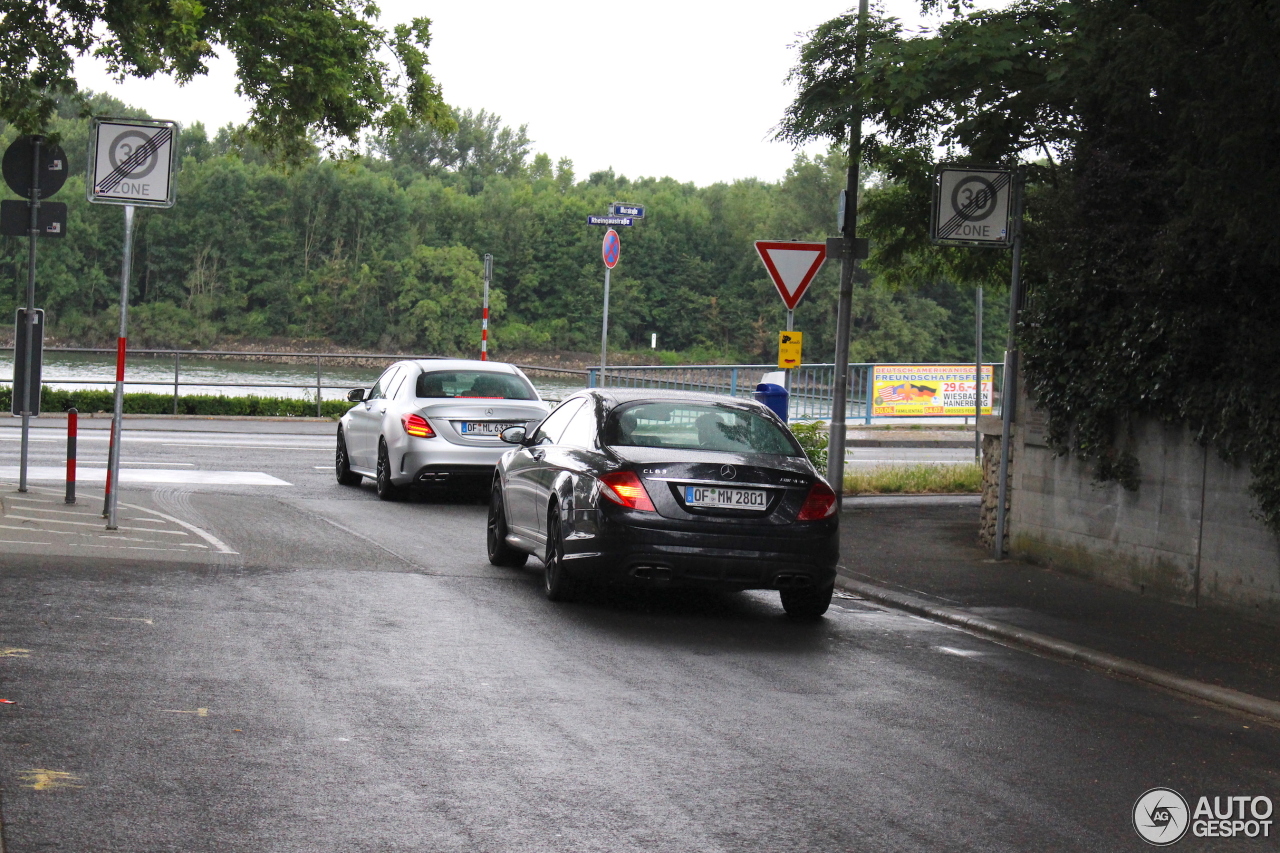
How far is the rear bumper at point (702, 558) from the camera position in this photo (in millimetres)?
9523

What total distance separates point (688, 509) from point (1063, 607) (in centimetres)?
294

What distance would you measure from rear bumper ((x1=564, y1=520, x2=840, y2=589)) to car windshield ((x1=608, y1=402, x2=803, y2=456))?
744 millimetres

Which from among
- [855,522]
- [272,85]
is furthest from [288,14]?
[855,522]

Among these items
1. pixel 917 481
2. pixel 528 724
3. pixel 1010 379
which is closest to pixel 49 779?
pixel 528 724

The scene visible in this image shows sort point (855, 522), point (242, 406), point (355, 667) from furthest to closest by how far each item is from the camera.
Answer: point (242, 406) → point (855, 522) → point (355, 667)

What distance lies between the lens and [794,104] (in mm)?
14367

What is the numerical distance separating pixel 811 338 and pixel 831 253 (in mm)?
85618

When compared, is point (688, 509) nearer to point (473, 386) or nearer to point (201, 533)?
point (201, 533)

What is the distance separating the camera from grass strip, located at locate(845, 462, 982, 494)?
18.7 meters

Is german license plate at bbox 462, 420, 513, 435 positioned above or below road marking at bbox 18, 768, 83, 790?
above

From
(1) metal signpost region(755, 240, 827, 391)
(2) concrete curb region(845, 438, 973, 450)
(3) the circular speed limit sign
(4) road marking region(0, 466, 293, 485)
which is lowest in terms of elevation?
(4) road marking region(0, 466, 293, 485)

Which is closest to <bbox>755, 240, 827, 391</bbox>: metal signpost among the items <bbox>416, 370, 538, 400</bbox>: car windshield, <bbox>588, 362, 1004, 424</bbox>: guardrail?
<bbox>416, 370, 538, 400</bbox>: car windshield

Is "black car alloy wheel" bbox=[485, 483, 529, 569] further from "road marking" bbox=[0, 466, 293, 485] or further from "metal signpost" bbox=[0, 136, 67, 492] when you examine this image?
"road marking" bbox=[0, 466, 293, 485]

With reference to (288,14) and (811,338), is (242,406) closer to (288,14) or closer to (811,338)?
(288,14)
